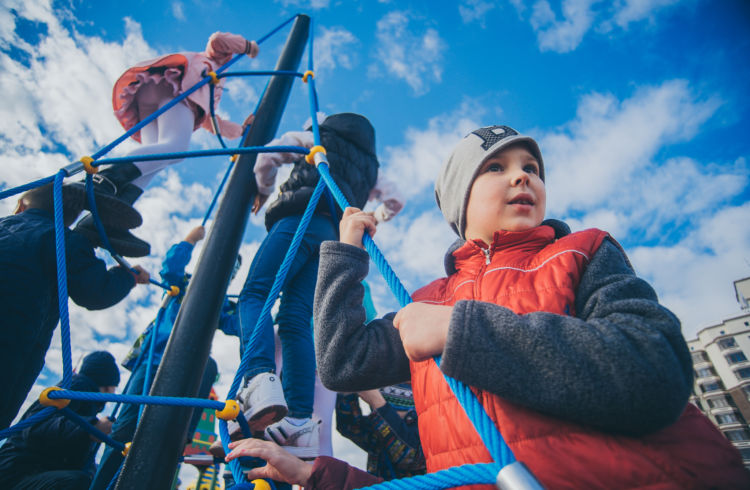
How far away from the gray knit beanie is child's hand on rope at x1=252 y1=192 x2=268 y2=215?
0.95 metres

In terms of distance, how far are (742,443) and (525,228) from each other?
105 feet

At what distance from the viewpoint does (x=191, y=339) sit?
46.2 inches

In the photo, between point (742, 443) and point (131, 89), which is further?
point (742, 443)

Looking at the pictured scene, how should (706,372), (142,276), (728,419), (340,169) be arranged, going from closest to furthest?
(340,169), (142,276), (728,419), (706,372)

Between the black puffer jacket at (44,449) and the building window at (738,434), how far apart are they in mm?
31717

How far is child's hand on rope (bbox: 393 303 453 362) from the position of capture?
600 mm

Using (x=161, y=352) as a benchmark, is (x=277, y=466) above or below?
below

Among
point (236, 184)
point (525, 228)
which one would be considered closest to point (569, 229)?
point (525, 228)

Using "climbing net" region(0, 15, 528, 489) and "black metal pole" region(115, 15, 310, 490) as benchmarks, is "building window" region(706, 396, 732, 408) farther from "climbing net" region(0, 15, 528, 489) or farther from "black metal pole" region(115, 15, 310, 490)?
"black metal pole" region(115, 15, 310, 490)

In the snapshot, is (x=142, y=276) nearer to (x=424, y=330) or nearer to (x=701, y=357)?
(x=424, y=330)

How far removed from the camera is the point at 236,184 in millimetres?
1653

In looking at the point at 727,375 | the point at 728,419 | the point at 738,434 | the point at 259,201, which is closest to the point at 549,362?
the point at 259,201

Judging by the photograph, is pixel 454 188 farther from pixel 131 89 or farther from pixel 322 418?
A: pixel 131 89

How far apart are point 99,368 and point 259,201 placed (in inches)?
79.0
